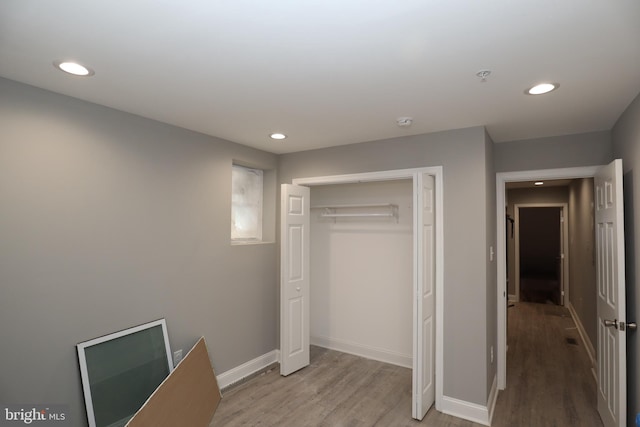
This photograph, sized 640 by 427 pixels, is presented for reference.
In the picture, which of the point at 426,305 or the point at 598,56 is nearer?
the point at 598,56

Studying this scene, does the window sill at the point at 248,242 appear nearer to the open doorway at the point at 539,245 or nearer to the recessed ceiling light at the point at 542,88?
the recessed ceiling light at the point at 542,88

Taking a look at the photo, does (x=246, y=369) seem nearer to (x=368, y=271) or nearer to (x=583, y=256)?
(x=368, y=271)

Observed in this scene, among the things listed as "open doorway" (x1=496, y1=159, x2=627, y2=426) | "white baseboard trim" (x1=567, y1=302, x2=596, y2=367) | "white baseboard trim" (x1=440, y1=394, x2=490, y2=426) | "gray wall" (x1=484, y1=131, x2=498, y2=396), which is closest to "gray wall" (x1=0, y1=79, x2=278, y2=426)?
"white baseboard trim" (x1=440, y1=394, x2=490, y2=426)

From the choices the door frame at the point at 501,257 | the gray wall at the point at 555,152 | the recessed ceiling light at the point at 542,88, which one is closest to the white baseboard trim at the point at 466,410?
the door frame at the point at 501,257

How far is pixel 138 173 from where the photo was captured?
274 centimetres

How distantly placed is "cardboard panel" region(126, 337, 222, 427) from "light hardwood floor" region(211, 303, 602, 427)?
0.67 feet

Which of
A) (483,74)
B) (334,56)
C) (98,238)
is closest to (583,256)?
(483,74)

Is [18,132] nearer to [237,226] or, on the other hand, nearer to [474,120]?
[237,226]

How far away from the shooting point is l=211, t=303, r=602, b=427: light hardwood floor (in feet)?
9.43

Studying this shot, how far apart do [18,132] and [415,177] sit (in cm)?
280

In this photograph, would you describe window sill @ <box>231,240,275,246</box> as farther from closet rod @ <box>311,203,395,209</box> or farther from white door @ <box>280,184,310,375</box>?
closet rod @ <box>311,203,395,209</box>

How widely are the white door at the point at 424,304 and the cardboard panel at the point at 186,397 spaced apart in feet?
5.65

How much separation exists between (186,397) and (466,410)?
229cm

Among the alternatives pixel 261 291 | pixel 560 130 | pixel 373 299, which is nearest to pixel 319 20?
pixel 560 130
